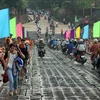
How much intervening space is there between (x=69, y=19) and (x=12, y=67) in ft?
260

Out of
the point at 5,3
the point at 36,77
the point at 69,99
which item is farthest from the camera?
the point at 5,3

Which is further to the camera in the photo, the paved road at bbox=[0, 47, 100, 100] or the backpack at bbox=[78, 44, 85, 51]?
the backpack at bbox=[78, 44, 85, 51]

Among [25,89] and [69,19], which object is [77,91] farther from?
[69,19]

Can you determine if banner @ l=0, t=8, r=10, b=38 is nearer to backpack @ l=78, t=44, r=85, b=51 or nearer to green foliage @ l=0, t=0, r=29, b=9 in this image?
backpack @ l=78, t=44, r=85, b=51

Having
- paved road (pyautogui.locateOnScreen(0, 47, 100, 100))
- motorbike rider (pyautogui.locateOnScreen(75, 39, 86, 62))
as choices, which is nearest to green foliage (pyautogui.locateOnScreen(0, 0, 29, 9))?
motorbike rider (pyautogui.locateOnScreen(75, 39, 86, 62))

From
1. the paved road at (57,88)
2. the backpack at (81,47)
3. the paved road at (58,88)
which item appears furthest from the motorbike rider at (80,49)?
the paved road at (57,88)

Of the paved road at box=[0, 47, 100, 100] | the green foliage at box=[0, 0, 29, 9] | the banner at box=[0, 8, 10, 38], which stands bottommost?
the paved road at box=[0, 47, 100, 100]

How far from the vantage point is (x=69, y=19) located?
296ft

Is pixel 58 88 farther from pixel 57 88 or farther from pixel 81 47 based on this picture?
pixel 81 47

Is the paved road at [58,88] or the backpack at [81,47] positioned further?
the backpack at [81,47]

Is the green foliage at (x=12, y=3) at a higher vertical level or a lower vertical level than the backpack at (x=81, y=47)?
higher

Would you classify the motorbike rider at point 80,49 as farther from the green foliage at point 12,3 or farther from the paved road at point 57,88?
the green foliage at point 12,3

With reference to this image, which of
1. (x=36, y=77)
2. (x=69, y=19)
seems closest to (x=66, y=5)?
(x=69, y=19)

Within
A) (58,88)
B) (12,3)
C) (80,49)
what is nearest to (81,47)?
(80,49)
